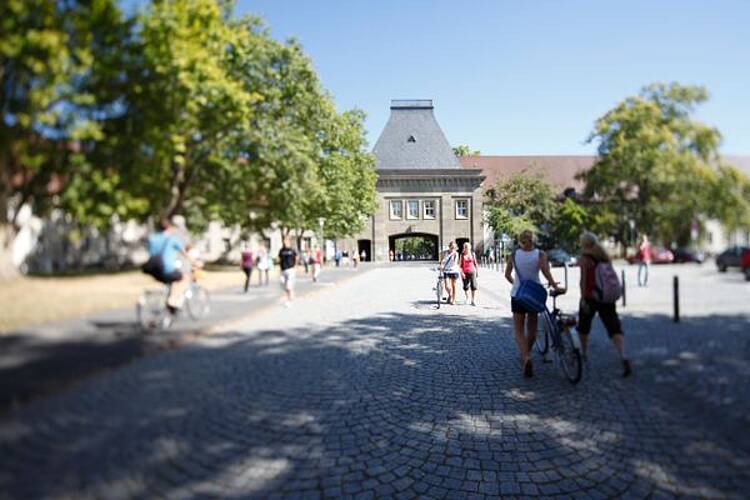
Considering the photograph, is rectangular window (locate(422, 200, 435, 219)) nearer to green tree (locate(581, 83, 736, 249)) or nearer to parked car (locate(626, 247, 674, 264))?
green tree (locate(581, 83, 736, 249))

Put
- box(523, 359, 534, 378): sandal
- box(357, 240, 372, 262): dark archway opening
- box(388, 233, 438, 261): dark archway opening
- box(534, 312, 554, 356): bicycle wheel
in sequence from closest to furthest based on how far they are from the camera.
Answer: box(523, 359, 534, 378): sandal
box(534, 312, 554, 356): bicycle wheel
box(357, 240, 372, 262): dark archway opening
box(388, 233, 438, 261): dark archway opening

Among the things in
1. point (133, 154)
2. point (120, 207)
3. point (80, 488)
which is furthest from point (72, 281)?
point (80, 488)

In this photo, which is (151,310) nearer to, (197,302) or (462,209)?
(197,302)

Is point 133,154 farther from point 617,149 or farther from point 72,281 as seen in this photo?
point 617,149

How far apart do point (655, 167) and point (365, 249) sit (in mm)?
43532

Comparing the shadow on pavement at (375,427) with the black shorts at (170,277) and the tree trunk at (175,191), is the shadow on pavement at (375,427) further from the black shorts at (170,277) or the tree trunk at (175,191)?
the tree trunk at (175,191)

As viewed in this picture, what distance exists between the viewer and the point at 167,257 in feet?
3.41

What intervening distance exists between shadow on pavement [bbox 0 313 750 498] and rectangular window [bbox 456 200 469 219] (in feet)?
130

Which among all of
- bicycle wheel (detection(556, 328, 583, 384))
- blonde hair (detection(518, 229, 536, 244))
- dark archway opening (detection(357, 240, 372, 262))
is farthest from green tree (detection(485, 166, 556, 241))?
dark archway opening (detection(357, 240, 372, 262))

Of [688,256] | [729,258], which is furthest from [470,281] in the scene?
[729,258]

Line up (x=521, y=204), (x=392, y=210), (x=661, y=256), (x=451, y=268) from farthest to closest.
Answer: (x=392, y=210) → (x=451, y=268) → (x=521, y=204) → (x=661, y=256)

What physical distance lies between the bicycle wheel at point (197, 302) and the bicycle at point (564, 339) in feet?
9.92

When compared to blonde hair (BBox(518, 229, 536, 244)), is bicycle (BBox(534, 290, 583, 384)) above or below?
below

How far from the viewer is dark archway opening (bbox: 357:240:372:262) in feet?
148
